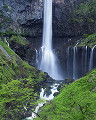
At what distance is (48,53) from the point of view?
33.1m

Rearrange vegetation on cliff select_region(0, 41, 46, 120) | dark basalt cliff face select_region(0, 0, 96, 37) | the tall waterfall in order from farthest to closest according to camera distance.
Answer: the tall waterfall
dark basalt cliff face select_region(0, 0, 96, 37)
vegetation on cliff select_region(0, 41, 46, 120)

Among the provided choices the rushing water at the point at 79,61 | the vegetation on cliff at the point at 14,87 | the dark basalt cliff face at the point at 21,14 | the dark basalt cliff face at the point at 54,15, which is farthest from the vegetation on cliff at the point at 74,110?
the dark basalt cliff face at the point at 21,14

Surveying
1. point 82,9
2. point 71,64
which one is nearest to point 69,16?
point 82,9

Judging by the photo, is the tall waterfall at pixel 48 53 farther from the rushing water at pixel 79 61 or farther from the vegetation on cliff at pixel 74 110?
the vegetation on cliff at pixel 74 110

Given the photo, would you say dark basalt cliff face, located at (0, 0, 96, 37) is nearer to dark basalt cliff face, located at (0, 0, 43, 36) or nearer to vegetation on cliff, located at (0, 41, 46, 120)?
dark basalt cliff face, located at (0, 0, 43, 36)

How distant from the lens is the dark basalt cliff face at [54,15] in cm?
3167

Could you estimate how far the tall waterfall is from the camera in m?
32.2

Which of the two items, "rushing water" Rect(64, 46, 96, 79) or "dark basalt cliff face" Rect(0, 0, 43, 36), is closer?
"rushing water" Rect(64, 46, 96, 79)

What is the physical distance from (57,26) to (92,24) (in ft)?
30.3

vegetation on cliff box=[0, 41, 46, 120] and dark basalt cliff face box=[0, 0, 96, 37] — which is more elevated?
dark basalt cliff face box=[0, 0, 96, 37]

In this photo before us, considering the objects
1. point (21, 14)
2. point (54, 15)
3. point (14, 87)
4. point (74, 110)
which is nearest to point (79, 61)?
point (54, 15)

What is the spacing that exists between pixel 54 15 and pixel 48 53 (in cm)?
1050

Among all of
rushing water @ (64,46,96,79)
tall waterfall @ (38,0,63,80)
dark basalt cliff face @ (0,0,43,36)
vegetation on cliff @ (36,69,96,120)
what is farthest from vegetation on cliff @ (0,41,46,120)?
dark basalt cliff face @ (0,0,43,36)

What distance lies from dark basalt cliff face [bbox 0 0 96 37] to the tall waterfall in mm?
1364
